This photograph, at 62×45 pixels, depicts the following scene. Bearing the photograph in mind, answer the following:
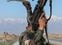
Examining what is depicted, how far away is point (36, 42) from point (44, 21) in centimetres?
54

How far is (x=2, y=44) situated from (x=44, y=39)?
3290 mm

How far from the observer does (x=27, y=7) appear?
865 cm

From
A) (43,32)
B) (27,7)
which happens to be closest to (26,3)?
(27,7)

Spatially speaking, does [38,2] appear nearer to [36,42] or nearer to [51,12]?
[51,12]

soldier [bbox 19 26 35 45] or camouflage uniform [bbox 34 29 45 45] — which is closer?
soldier [bbox 19 26 35 45]

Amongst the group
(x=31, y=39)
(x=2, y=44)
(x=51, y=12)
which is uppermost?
(x=51, y=12)

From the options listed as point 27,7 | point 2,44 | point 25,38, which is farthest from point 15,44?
point 2,44

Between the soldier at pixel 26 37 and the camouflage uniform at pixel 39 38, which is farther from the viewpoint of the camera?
the camouflage uniform at pixel 39 38

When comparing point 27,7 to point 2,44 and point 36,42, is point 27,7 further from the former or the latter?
point 2,44

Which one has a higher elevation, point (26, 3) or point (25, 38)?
Answer: point (26, 3)

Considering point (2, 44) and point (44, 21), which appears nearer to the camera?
point (44, 21)

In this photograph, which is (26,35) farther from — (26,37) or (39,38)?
(39,38)

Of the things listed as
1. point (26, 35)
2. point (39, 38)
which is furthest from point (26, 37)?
point (39, 38)

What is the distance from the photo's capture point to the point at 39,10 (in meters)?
8.58
